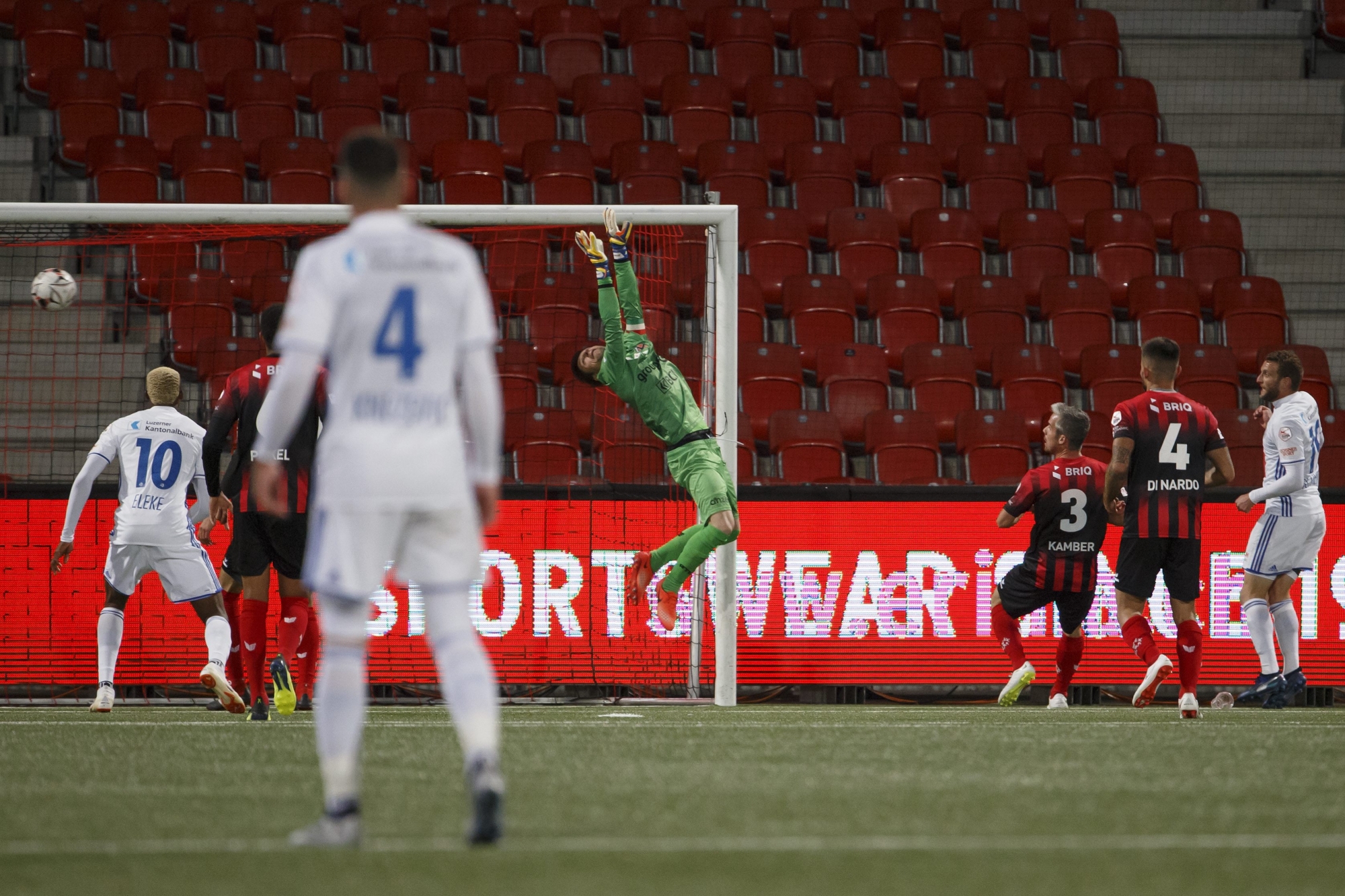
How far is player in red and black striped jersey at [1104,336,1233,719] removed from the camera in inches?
311

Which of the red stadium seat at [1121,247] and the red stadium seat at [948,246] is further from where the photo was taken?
the red stadium seat at [1121,247]

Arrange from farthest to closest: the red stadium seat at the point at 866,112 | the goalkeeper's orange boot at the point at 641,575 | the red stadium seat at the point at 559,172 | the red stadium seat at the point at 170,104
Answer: the red stadium seat at the point at 866,112, the red stadium seat at the point at 170,104, the red stadium seat at the point at 559,172, the goalkeeper's orange boot at the point at 641,575

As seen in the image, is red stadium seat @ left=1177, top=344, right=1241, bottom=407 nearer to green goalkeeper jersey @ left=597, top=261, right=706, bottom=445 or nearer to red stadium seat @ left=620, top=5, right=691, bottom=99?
green goalkeeper jersey @ left=597, top=261, right=706, bottom=445

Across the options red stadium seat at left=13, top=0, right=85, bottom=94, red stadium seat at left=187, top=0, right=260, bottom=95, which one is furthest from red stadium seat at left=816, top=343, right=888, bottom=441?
red stadium seat at left=13, top=0, right=85, bottom=94

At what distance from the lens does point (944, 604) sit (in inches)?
375

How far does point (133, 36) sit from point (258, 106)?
1.68 metres

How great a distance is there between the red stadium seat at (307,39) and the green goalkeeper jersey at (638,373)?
7.74 meters

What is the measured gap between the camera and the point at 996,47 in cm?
1573

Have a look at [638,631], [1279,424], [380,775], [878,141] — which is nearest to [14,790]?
[380,775]

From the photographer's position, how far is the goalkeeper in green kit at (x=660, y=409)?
8.01 m

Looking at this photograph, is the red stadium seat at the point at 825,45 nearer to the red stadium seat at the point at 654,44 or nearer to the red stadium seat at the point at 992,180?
the red stadium seat at the point at 654,44

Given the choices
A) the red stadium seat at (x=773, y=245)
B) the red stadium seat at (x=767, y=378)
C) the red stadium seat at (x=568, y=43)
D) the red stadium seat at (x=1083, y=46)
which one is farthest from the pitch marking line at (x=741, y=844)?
the red stadium seat at (x=1083, y=46)

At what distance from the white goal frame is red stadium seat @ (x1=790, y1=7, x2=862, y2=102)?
23.3ft

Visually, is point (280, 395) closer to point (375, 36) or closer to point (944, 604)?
point (944, 604)
